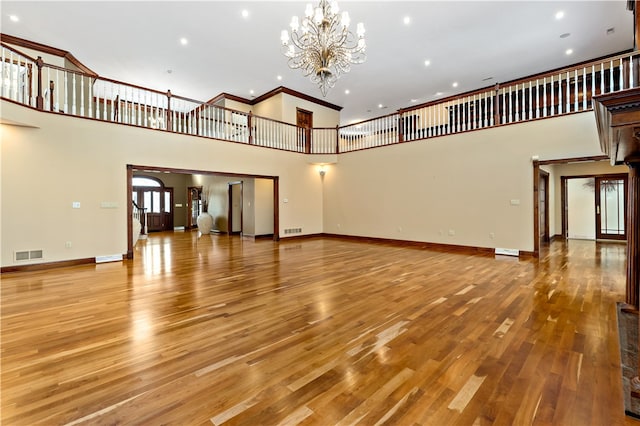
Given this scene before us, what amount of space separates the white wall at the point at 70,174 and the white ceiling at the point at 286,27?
232cm

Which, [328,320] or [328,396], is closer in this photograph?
[328,396]

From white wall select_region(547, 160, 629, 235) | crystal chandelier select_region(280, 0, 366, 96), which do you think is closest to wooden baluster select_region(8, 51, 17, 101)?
crystal chandelier select_region(280, 0, 366, 96)

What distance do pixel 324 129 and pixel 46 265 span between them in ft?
27.4

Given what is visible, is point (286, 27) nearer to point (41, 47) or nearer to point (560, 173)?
point (41, 47)

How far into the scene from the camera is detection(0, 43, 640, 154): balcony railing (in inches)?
214

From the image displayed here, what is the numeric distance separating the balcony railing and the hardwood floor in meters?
3.50

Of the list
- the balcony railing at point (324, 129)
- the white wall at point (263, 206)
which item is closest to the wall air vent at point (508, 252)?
the balcony railing at point (324, 129)

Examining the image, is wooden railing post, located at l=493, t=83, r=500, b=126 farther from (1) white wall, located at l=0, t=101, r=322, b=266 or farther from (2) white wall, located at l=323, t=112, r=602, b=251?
(1) white wall, located at l=0, t=101, r=322, b=266

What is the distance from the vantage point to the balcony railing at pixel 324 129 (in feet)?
17.8

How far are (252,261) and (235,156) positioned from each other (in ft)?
11.9

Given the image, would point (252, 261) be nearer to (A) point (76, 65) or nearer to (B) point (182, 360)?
(B) point (182, 360)

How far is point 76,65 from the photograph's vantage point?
7793 mm

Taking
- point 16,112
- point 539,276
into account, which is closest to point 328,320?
point 539,276

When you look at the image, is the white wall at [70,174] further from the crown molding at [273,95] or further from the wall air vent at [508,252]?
the wall air vent at [508,252]
